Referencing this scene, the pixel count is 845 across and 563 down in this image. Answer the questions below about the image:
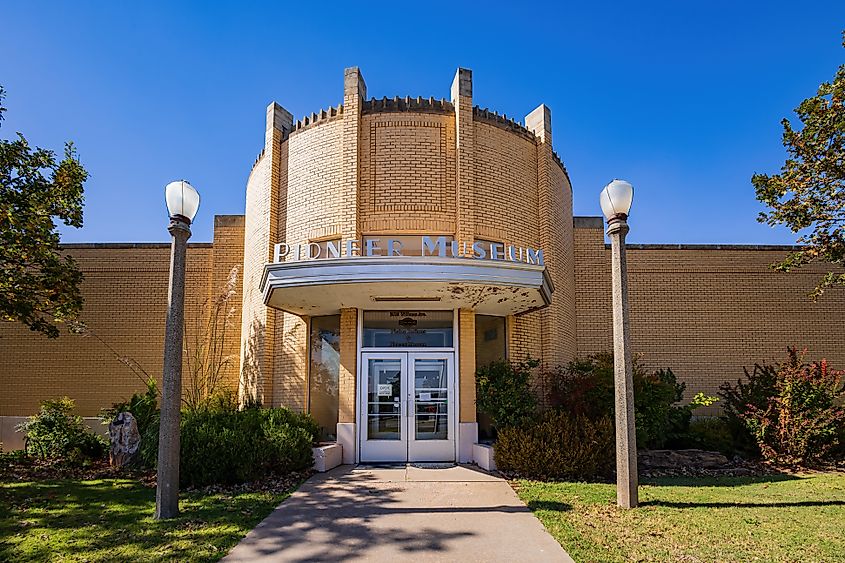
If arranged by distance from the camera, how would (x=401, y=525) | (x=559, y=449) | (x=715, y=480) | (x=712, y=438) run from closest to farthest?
(x=401, y=525)
(x=559, y=449)
(x=715, y=480)
(x=712, y=438)

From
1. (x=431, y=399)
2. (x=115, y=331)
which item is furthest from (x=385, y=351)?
(x=115, y=331)

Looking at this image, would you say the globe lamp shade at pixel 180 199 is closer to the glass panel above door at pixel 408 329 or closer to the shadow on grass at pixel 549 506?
the glass panel above door at pixel 408 329

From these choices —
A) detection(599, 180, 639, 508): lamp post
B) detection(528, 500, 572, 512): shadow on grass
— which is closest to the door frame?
detection(528, 500, 572, 512): shadow on grass

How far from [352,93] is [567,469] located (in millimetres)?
9084

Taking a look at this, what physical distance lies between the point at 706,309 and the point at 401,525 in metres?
13.2

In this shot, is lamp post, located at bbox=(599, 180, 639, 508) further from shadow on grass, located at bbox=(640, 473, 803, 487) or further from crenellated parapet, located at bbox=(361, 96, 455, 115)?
crenellated parapet, located at bbox=(361, 96, 455, 115)

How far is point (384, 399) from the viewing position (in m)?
12.2

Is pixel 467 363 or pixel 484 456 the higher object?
pixel 467 363

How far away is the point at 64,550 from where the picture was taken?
629 cm

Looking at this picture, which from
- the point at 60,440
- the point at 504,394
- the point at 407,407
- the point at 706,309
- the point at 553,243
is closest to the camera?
the point at 504,394

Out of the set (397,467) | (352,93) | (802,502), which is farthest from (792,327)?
(352,93)

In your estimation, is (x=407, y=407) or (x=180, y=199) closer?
(x=180, y=199)

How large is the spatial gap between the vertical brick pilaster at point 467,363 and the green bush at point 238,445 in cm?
317

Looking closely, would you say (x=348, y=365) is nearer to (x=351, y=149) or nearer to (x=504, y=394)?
(x=504, y=394)
